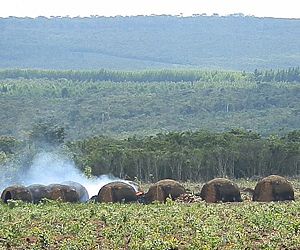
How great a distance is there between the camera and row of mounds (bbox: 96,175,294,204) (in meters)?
31.6

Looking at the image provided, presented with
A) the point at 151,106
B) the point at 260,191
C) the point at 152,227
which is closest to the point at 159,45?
the point at 151,106

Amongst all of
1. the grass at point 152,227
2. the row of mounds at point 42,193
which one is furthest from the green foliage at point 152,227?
the row of mounds at point 42,193

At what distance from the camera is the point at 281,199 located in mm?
31469

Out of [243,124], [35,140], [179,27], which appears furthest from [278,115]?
[179,27]

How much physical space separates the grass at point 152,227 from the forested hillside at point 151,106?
4354cm

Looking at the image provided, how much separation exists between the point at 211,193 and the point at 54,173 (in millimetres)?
12147

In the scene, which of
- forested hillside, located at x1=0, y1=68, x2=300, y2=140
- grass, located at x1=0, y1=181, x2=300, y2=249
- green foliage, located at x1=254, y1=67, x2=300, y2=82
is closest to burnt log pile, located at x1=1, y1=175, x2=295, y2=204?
grass, located at x1=0, y1=181, x2=300, y2=249

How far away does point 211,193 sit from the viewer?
1250 inches

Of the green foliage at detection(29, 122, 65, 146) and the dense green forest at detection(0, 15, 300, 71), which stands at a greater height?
the green foliage at detection(29, 122, 65, 146)

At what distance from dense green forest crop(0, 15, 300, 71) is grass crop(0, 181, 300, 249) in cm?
12173

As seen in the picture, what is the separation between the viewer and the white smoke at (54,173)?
40678mm

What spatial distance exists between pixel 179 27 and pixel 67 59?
1538 inches

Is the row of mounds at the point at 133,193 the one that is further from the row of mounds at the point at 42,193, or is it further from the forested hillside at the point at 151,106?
the forested hillside at the point at 151,106

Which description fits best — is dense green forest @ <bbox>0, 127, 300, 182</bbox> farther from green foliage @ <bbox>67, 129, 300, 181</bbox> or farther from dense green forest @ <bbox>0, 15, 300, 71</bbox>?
dense green forest @ <bbox>0, 15, 300, 71</bbox>
